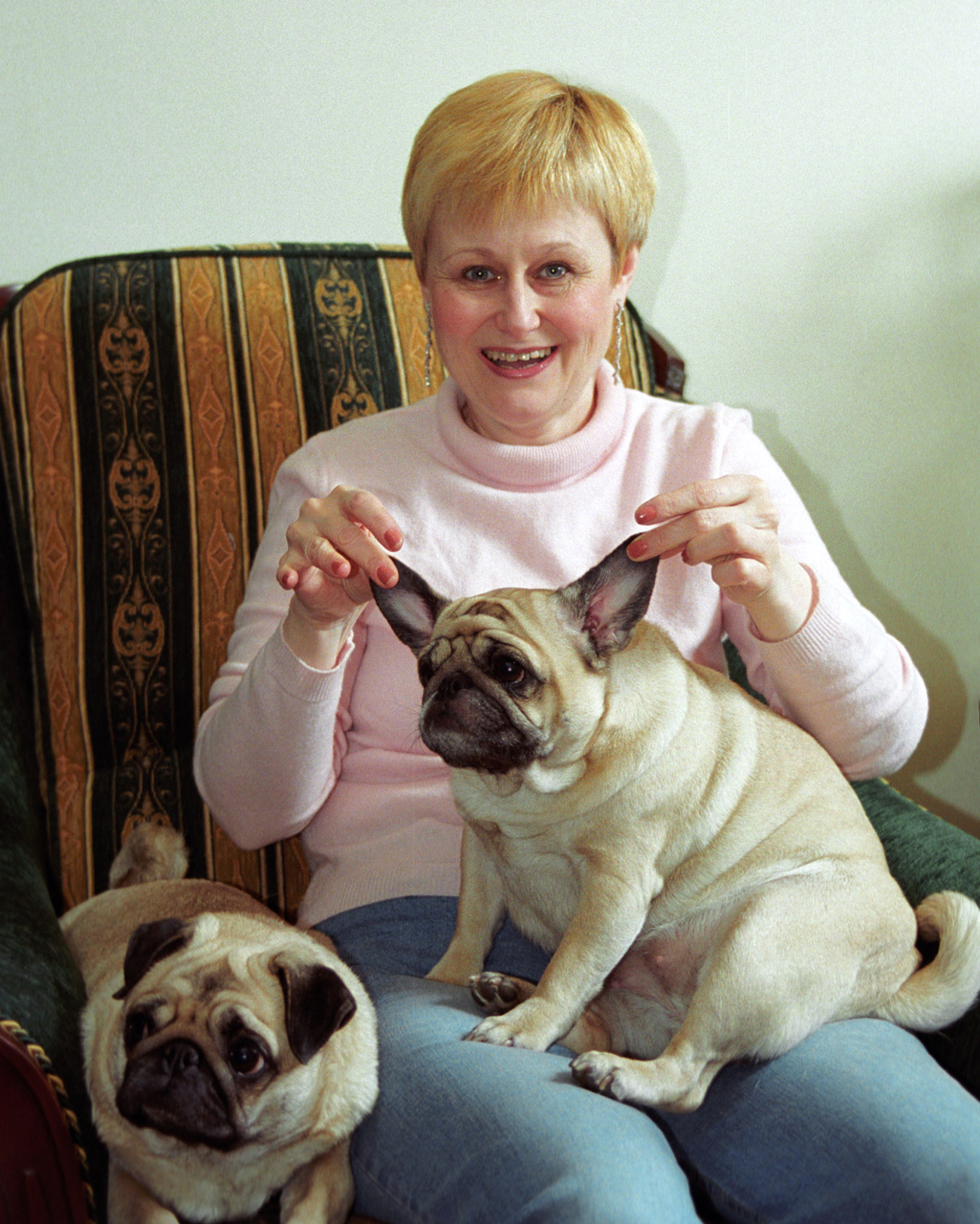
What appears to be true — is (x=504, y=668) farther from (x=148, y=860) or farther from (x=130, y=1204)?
(x=148, y=860)

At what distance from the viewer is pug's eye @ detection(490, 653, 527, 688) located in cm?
112

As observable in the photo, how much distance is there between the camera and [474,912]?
130cm

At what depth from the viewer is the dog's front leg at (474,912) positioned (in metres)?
1.29

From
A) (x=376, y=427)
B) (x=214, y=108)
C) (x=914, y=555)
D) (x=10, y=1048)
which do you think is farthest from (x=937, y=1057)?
(x=214, y=108)

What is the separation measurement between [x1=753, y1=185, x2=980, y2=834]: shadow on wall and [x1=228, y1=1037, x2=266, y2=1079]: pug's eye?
2.01 meters

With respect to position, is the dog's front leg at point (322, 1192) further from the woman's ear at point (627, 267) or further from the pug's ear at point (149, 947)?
the woman's ear at point (627, 267)

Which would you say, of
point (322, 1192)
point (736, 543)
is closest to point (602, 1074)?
point (322, 1192)

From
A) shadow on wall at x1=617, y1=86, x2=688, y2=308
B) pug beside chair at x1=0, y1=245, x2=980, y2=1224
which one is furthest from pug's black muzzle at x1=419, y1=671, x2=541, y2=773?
shadow on wall at x1=617, y1=86, x2=688, y2=308

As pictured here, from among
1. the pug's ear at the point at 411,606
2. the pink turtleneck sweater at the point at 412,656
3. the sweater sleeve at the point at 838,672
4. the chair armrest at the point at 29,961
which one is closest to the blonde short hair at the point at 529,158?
the pink turtleneck sweater at the point at 412,656

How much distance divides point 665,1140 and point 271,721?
65 cm

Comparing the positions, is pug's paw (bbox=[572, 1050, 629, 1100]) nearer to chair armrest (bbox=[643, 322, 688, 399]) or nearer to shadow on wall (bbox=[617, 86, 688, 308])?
chair armrest (bbox=[643, 322, 688, 399])

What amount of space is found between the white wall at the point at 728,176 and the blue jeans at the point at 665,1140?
1.71 meters

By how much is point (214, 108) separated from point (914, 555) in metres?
1.85

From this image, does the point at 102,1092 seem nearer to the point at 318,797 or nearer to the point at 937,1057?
the point at 318,797
